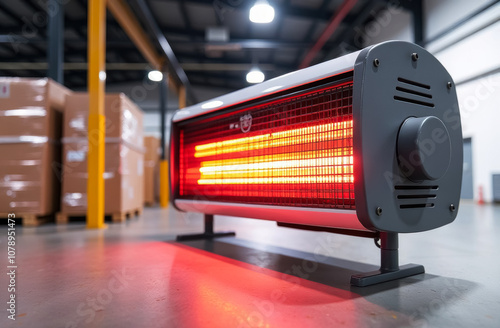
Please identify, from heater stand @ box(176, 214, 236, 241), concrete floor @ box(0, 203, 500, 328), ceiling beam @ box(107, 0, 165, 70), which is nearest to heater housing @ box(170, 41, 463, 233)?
concrete floor @ box(0, 203, 500, 328)

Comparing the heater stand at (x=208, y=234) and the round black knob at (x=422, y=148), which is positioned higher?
the round black knob at (x=422, y=148)

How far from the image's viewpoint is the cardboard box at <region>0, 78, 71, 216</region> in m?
3.82

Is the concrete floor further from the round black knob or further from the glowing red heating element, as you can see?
the round black knob

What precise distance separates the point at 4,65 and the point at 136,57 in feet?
14.8

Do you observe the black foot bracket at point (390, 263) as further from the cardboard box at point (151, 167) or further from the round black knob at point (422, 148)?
the cardboard box at point (151, 167)

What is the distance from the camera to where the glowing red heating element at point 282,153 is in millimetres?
1368

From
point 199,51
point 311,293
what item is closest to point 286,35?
point 199,51

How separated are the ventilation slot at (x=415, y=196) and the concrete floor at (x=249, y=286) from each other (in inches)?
13.0

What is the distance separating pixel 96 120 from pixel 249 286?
3.23 m

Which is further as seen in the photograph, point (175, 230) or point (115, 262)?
point (175, 230)

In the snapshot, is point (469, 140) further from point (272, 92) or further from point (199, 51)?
point (199, 51)

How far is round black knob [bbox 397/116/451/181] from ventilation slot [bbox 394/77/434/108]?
96 millimetres

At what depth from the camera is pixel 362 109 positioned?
1.17m

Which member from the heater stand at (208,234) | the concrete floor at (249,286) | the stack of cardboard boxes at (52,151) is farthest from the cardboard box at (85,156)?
the heater stand at (208,234)
